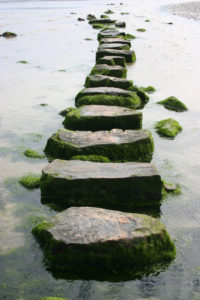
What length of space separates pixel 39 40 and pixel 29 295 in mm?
10423

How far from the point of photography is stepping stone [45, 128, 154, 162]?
3723 mm

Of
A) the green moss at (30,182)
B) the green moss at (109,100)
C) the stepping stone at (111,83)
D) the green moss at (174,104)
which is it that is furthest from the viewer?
the stepping stone at (111,83)

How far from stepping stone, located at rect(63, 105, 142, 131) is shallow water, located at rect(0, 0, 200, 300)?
38 cm

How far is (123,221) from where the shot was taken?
8.64ft

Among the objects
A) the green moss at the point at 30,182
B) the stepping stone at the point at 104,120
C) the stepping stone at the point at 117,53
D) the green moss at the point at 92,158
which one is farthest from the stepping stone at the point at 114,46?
the green moss at the point at 30,182

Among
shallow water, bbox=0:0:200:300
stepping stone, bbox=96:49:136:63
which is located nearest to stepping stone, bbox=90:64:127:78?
shallow water, bbox=0:0:200:300

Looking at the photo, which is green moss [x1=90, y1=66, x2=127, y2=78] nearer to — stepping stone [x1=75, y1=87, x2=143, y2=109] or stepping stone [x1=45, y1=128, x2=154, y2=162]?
stepping stone [x1=75, y1=87, x2=143, y2=109]

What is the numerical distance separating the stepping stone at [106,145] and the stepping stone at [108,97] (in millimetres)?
1190

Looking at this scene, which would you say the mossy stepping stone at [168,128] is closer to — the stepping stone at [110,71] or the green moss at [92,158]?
the green moss at [92,158]

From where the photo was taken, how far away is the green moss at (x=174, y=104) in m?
5.55

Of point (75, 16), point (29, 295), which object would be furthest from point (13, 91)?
point (75, 16)

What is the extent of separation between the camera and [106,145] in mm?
3736

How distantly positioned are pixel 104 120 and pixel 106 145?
71cm

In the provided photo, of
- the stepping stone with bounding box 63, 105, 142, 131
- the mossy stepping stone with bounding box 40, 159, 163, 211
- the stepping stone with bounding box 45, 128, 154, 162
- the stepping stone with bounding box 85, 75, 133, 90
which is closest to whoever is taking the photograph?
the mossy stepping stone with bounding box 40, 159, 163, 211
